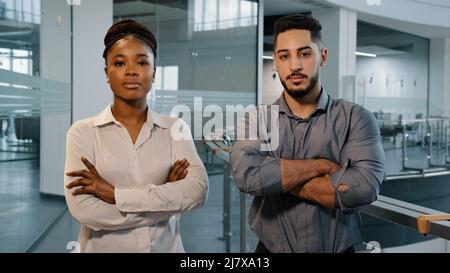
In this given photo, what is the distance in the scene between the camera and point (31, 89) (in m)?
3.36

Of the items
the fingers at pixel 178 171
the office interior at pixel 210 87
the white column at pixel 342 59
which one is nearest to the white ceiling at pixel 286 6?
the office interior at pixel 210 87

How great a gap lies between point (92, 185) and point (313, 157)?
0.52m

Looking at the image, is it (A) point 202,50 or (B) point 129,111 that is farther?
(A) point 202,50

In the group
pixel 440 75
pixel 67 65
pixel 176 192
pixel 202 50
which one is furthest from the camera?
pixel 202 50

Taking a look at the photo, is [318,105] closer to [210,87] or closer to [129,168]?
[129,168]

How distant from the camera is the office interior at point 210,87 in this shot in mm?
2412

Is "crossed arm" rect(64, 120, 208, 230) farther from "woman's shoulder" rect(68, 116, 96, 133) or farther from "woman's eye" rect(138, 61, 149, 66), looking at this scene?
"woman's eye" rect(138, 61, 149, 66)

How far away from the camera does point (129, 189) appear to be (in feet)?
3.71

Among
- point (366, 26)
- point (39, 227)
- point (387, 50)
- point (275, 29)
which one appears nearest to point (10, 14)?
point (39, 227)

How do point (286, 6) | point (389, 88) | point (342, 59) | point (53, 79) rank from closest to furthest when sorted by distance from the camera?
point (53, 79), point (286, 6), point (342, 59), point (389, 88)

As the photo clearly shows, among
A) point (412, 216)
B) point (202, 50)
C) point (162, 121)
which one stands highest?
point (202, 50)

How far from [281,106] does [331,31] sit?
5338 mm

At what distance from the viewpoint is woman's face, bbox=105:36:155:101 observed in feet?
3.63

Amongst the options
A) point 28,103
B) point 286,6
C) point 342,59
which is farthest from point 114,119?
point 342,59
